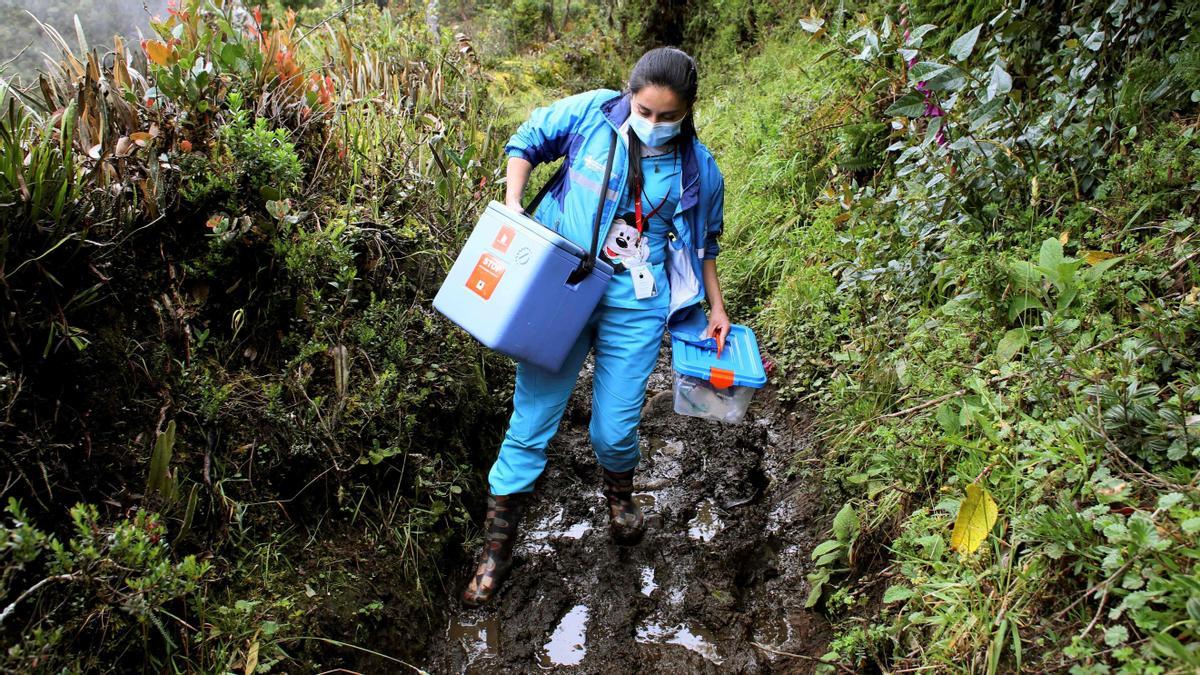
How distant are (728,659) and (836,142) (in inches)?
143

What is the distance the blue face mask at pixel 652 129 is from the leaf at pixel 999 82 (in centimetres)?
111

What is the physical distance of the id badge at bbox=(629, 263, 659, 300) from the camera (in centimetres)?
270

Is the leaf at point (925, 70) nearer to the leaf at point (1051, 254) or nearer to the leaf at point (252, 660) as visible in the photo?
the leaf at point (1051, 254)

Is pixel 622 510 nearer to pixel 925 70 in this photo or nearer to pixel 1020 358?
pixel 1020 358

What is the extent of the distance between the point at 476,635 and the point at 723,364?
4.41 feet

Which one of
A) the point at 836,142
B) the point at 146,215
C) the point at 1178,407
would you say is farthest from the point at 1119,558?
the point at 836,142

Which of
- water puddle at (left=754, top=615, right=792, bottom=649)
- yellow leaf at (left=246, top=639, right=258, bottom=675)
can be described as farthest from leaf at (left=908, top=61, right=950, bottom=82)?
yellow leaf at (left=246, top=639, right=258, bottom=675)

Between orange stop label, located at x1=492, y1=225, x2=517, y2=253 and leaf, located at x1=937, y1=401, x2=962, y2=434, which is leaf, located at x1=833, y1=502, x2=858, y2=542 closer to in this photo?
leaf, located at x1=937, y1=401, x2=962, y2=434

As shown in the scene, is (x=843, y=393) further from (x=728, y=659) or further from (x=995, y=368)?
(x=728, y=659)

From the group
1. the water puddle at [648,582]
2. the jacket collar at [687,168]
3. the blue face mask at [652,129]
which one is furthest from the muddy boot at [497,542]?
the blue face mask at [652,129]

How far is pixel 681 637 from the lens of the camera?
2.71m

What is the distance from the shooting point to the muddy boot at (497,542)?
2.81 metres

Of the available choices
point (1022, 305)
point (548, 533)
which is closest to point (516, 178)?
point (548, 533)

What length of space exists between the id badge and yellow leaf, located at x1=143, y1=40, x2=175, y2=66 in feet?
6.14
